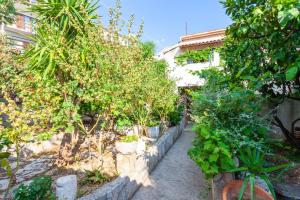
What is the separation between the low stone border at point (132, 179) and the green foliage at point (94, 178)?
17.7 inches

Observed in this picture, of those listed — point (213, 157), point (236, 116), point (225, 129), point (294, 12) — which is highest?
point (294, 12)

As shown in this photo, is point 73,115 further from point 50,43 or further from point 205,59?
point 205,59

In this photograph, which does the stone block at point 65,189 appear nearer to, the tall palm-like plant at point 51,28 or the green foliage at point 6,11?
the tall palm-like plant at point 51,28

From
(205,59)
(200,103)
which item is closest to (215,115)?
(200,103)

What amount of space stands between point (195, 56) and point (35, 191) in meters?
14.1

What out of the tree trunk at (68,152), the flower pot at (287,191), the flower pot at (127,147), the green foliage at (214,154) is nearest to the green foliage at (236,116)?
the green foliage at (214,154)

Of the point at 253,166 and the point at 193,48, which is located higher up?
the point at 193,48

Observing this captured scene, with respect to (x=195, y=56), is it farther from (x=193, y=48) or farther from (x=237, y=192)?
(x=237, y=192)

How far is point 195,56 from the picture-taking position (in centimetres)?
1541

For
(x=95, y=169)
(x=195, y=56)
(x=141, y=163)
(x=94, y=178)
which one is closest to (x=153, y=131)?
(x=141, y=163)

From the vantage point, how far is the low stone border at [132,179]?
392 cm

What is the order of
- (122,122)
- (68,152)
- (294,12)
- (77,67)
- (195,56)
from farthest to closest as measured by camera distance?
(195,56), (122,122), (68,152), (77,67), (294,12)

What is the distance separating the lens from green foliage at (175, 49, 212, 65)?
48.9 feet

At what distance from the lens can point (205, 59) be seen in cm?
1499
